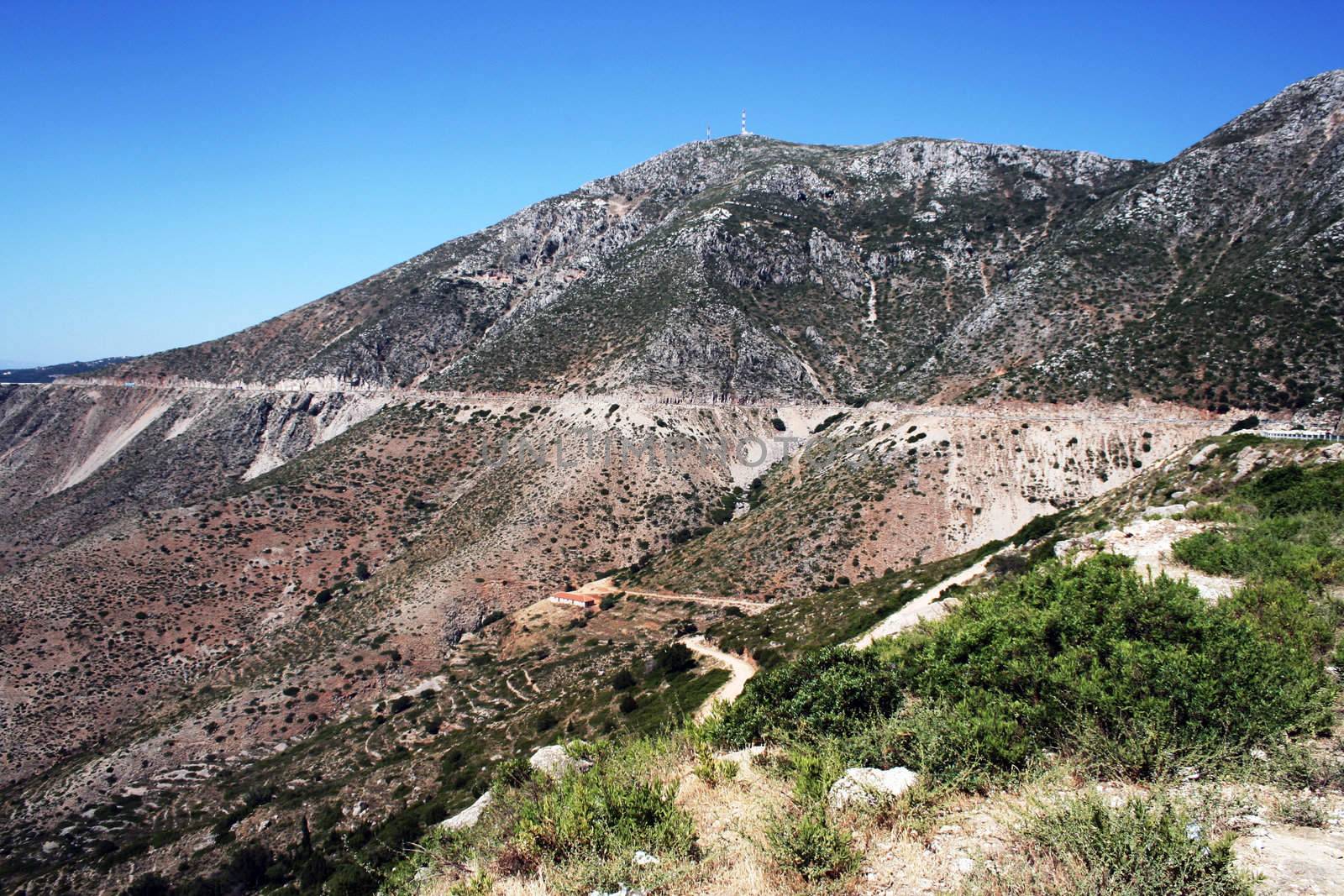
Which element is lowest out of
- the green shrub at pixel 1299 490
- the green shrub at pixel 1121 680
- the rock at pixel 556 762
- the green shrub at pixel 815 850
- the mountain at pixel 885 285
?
the green shrub at pixel 1299 490

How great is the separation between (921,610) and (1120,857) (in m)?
20.7

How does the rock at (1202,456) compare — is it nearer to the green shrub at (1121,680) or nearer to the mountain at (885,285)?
the mountain at (885,285)

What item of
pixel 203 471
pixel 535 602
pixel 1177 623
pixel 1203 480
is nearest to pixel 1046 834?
pixel 1177 623

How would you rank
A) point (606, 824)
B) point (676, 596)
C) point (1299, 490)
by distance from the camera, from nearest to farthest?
1. point (606, 824)
2. point (1299, 490)
3. point (676, 596)

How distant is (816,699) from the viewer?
11.1 m

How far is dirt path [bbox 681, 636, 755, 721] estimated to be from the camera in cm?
Answer: 2442

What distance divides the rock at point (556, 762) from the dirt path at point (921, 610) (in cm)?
907

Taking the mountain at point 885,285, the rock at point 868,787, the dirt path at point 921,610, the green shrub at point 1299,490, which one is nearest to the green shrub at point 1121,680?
the rock at point 868,787

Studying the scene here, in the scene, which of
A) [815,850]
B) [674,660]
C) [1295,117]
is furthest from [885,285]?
[815,850]

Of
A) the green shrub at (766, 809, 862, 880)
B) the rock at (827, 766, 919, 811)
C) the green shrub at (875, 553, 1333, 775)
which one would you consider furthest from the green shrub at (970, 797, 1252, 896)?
the green shrub at (875, 553, 1333, 775)

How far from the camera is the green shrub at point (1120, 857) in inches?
201

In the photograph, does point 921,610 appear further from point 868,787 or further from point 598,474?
point 598,474

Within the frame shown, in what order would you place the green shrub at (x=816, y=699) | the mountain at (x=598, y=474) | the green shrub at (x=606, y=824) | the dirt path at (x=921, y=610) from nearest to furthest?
the green shrub at (x=606, y=824) < the green shrub at (x=816, y=699) < the dirt path at (x=921, y=610) < the mountain at (x=598, y=474)

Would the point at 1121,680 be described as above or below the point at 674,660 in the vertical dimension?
above
